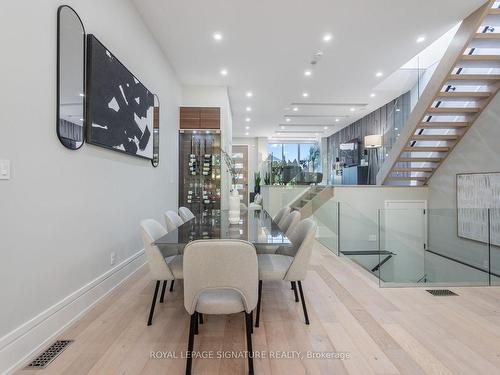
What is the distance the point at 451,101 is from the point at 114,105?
5208 mm

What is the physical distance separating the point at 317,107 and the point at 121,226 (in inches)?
246

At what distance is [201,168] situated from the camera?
19.4 ft

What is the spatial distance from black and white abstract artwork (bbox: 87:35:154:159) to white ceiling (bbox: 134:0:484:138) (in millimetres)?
1070

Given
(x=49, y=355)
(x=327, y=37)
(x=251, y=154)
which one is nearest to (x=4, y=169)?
(x=49, y=355)

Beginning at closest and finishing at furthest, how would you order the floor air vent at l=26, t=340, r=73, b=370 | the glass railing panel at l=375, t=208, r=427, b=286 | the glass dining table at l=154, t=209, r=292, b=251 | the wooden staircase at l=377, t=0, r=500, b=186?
the floor air vent at l=26, t=340, r=73, b=370, the glass dining table at l=154, t=209, r=292, b=251, the wooden staircase at l=377, t=0, r=500, b=186, the glass railing panel at l=375, t=208, r=427, b=286

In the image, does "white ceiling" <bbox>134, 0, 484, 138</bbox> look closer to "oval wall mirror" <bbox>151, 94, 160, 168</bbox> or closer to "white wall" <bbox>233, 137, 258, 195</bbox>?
"oval wall mirror" <bbox>151, 94, 160, 168</bbox>

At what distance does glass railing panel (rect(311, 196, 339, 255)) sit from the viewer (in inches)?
181

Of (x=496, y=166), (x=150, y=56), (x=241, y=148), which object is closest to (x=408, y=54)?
(x=496, y=166)

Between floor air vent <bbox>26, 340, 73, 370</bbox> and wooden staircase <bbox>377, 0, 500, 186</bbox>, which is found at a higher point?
wooden staircase <bbox>377, 0, 500, 186</bbox>

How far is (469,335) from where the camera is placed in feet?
6.74

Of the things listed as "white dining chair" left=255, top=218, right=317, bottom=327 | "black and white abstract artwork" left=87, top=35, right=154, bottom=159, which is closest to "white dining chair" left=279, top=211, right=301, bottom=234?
"white dining chair" left=255, top=218, right=317, bottom=327

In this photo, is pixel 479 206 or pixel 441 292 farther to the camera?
pixel 479 206

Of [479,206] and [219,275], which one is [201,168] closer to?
[219,275]

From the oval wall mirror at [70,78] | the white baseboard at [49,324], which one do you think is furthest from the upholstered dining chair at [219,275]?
the oval wall mirror at [70,78]
